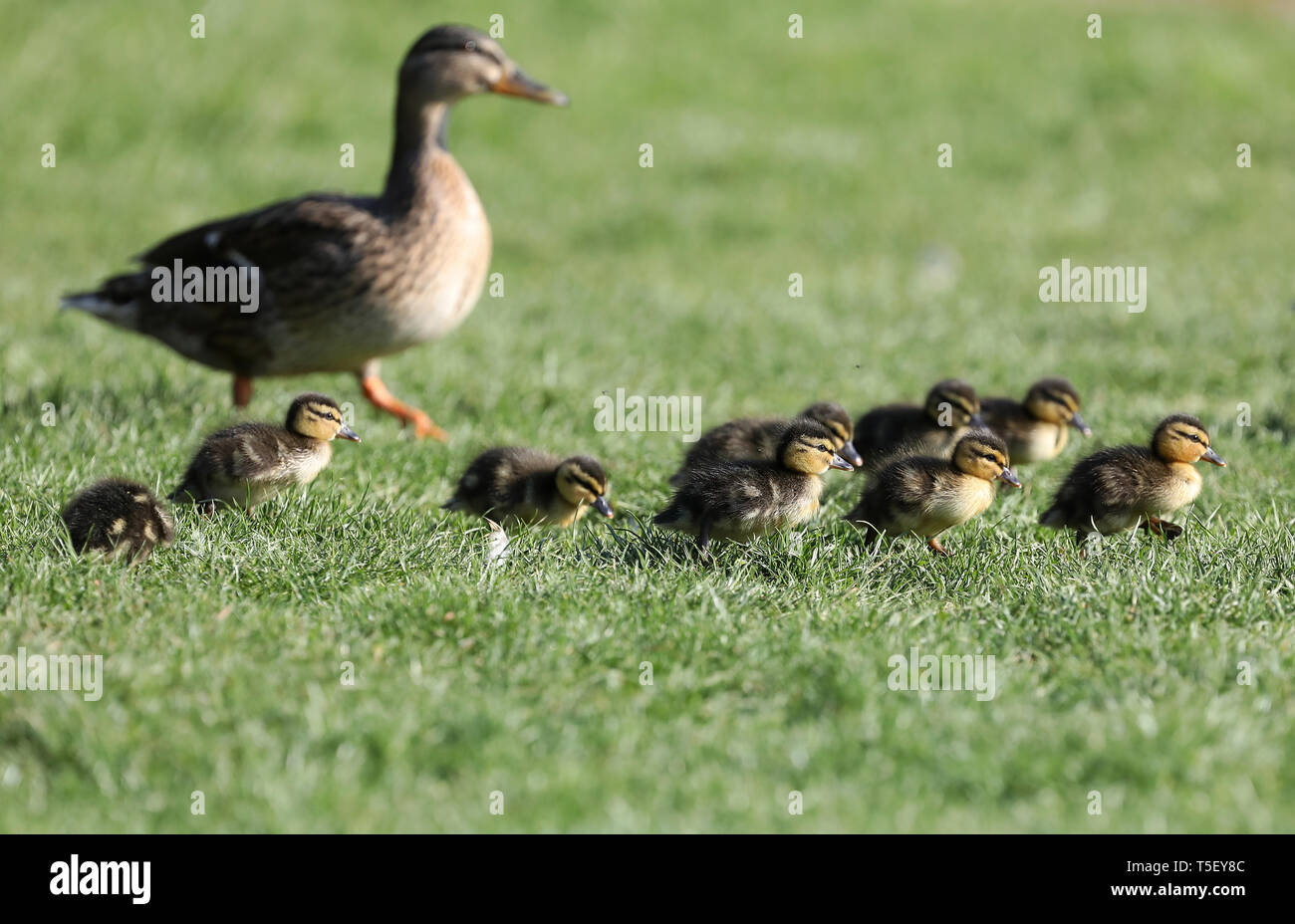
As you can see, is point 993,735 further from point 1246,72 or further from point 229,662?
point 1246,72

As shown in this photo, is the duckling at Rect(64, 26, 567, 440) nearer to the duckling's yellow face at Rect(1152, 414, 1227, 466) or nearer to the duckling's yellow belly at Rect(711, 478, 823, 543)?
the duckling's yellow belly at Rect(711, 478, 823, 543)

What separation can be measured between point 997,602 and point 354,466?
126 inches

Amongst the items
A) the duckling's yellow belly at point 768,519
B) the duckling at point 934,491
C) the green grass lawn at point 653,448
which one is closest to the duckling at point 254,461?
the green grass lawn at point 653,448

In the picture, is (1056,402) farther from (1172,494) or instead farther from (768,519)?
(768,519)

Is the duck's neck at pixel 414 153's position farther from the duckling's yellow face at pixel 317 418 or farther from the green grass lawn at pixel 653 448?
the duckling's yellow face at pixel 317 418

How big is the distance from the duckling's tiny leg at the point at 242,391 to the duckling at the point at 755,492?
Result: 3270mm

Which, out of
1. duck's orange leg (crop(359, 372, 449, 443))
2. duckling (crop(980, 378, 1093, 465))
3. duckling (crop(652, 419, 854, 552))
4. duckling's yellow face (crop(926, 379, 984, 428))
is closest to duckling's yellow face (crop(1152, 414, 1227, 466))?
duckling (crop(980, 378, 1093, 465))

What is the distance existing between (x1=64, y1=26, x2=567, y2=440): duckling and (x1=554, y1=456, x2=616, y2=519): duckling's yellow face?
6.45ft

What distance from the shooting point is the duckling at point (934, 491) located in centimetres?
556

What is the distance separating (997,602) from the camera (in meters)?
5.05

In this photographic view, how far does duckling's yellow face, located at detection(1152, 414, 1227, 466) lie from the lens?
5945mm

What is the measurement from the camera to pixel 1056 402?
707 centimetres

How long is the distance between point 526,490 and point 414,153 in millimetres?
2903
